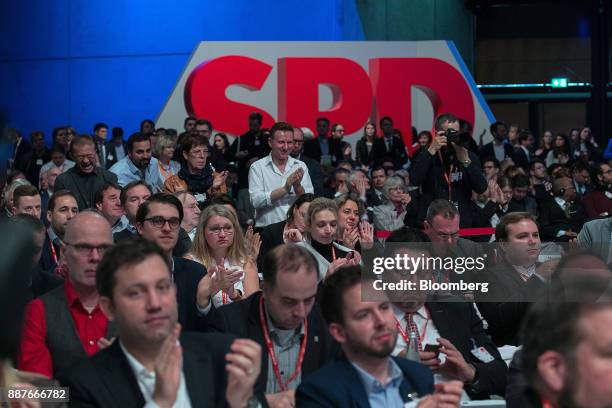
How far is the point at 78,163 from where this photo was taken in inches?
337

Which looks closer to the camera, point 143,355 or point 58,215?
point 143,355

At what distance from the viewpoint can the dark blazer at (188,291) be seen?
4527 millimetres

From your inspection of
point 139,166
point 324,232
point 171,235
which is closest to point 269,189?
point 139,166

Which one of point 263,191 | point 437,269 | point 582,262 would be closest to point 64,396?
point 582,262

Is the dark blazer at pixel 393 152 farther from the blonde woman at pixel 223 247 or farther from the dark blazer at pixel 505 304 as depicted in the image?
the dark blazer at pixel 505 304

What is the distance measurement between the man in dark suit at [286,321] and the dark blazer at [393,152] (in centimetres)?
983

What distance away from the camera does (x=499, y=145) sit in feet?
49.3

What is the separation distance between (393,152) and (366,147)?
1.30ft

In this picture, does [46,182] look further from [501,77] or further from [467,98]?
[501,77]

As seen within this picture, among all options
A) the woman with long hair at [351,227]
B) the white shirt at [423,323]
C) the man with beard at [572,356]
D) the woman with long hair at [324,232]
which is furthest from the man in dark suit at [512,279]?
the man with beard at [572,356]

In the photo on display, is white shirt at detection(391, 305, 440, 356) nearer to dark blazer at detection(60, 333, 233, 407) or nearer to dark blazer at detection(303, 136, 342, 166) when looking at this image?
dark blazer at detection(60, 333, 233, 407)

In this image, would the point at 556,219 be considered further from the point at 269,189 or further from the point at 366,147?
the point at 366,147

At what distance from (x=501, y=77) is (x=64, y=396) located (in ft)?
71.8

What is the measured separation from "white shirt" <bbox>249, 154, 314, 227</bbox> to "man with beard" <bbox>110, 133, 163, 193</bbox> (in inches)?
36.2
